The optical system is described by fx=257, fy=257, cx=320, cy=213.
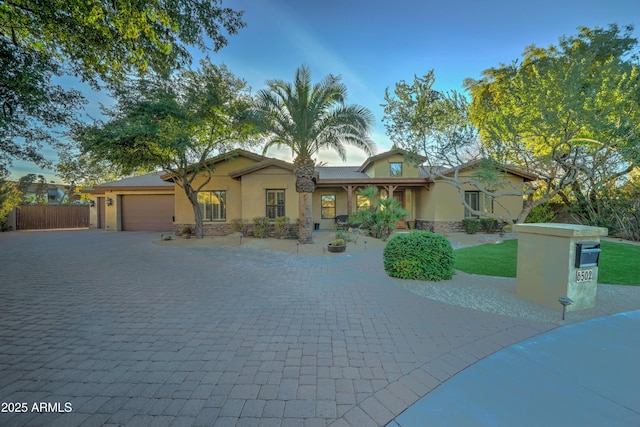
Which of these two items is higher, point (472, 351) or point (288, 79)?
point (288, 79)

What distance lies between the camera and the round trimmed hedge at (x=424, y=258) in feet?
19.9

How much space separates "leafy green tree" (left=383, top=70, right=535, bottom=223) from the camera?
10453 millimetres

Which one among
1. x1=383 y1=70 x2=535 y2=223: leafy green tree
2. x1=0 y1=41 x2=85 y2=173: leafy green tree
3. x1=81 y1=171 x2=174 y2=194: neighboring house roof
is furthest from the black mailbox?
x1=81 y1=171 x2=174 y2=194: neighboring house roof

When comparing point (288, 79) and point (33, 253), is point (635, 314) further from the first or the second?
point (33, 253)

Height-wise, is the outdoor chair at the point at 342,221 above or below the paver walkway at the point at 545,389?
above

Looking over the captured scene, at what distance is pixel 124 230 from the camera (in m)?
18.7

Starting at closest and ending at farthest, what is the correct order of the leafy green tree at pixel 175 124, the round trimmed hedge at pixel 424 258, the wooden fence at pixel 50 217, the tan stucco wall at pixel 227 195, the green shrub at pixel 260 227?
the round trimmed hedge at pixel 424 258 → the leafy green tree at pixel 175 124 → the green shrub at pixel 260 227 → the tan stucco wall at pixel 227 195 → the wooden fence at pixel 50 217

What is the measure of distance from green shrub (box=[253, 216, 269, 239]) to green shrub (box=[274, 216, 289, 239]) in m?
0.59

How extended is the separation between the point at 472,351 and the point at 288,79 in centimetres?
1110

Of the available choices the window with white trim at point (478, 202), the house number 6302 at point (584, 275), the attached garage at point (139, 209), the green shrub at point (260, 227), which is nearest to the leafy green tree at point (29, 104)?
the green shrub at point (260, 227)

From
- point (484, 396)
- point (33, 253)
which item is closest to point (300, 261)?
point (484, 396)

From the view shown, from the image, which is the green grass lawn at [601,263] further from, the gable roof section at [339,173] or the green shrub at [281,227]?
the gable roof section at [339,173]

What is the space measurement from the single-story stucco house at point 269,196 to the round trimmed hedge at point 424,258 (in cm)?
701

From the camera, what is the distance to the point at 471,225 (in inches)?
599
